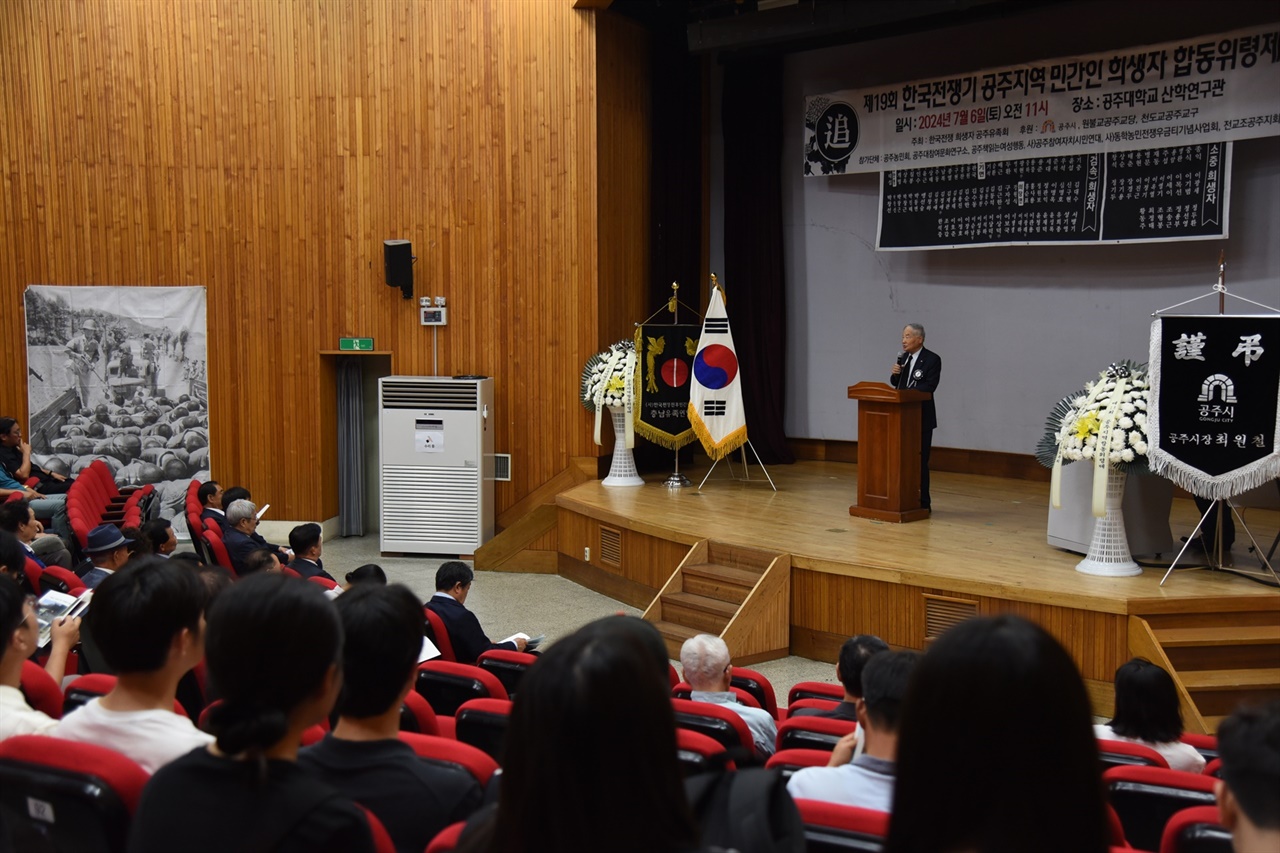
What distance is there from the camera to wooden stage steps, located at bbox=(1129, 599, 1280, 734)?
5480 millimetres

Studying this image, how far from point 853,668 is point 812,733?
1.32 ft

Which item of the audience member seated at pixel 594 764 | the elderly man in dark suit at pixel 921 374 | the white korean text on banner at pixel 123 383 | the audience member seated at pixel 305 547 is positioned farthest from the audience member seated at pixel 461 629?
the white korean text on banner at pixel 123 383

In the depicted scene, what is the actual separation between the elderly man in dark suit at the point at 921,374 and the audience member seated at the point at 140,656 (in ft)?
19.8

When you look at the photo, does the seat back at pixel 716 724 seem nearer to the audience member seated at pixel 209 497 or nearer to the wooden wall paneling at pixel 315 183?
the audience member seated at pixel 209 497

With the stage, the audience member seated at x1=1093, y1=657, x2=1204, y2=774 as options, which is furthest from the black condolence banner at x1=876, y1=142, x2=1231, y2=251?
the audience member seated at x1=1093, y1=657, x2=1204, y2=774

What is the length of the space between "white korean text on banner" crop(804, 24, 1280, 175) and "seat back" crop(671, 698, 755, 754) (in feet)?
21.5

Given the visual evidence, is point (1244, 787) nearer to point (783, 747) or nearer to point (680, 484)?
point (783, 747)

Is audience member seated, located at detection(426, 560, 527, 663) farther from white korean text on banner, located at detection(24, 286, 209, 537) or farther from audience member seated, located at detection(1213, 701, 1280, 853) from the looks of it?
white korean text on banner, located at detection(24, 286, 209, 537)

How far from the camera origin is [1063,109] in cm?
852

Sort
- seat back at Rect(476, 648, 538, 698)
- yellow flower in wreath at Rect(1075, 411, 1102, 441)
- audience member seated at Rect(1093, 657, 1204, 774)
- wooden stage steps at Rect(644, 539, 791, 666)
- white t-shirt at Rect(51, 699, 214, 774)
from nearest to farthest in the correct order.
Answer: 1. white t-shirt at Rect(51, 699, 214, 774)
2. audience member seated at Rect(1093, 657, 1204, 774)
3. seat back at Rect(476, 648, 538, 698)
4. yellow flower in wreath at Rect(1075, 411, 1102, 441)
5. wooden stage steps at Rect(644, 539, 791, 666)

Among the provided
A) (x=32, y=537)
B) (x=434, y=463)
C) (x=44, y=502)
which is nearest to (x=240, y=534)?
(x=32, y=537)

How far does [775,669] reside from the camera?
6359 mm

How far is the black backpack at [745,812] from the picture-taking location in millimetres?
1429

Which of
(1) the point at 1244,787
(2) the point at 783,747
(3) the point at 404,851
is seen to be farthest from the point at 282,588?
(2) the point at 783,747
